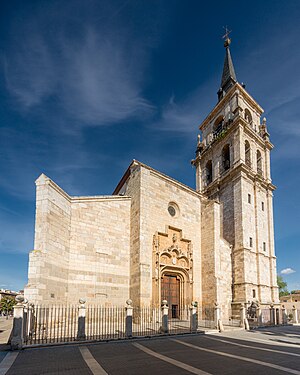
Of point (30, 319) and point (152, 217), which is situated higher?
point (152, 217)

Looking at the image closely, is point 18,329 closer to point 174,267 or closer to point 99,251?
point 99,251

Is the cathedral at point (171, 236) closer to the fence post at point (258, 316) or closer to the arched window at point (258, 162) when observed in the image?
the arched window at point (258, 162)

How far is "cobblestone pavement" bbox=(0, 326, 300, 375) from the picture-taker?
6617 millimetres

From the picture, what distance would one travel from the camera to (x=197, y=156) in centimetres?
3016

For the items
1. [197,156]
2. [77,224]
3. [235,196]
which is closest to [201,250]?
[235,196]

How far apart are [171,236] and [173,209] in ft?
6.46

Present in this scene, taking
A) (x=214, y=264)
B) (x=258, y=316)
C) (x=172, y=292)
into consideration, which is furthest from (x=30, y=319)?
(x=258, y=316)

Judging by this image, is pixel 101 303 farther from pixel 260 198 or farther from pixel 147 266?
pixel 260 198

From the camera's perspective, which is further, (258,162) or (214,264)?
(258,162)

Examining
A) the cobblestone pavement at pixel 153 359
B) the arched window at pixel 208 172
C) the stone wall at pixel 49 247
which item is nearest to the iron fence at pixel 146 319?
the cobblestone pavement at pixel 153 359

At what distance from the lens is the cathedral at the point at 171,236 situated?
14.0m

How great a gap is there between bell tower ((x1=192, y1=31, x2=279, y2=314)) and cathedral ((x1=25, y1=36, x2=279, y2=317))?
90 millimetres

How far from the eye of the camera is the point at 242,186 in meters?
22.8

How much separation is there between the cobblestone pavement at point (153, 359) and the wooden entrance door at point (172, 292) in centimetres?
746
